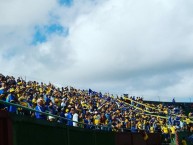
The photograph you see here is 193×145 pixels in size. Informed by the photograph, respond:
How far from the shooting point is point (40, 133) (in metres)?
11.7

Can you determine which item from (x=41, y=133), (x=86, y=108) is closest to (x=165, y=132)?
(x=86, y=108)

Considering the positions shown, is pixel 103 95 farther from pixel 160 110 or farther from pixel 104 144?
pixel 104 144

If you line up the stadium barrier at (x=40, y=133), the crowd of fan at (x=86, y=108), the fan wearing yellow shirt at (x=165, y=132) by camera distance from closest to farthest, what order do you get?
the stadium barrier at (x=40, y=133) < the crowd of fan at (x=86, y=108) < the fan wearing yellow shirt at (x=165, y=132)

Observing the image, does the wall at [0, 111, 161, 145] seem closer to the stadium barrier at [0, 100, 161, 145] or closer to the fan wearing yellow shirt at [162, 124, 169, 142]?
the stadium barrier at [0, 100, 161, 145]

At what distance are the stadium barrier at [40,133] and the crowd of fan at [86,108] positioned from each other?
405mm

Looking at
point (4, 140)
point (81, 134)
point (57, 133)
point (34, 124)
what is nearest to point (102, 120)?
point (81, 134)

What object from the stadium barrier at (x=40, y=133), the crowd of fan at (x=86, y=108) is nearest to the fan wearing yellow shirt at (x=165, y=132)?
the crowd of fan at (x=86, y=108)

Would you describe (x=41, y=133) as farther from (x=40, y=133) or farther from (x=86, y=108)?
(x=86, y=108)

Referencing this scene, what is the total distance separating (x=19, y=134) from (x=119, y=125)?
1588 centimetres

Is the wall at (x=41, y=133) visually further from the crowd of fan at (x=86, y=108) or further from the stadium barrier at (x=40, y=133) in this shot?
the crowd of fan at (x=86, y=108)

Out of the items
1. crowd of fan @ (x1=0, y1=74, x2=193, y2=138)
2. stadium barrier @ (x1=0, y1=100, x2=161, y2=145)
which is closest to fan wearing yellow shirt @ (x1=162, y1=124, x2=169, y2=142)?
crowd of fan @ (x1=0, y1=74, x2=193, y2=138)

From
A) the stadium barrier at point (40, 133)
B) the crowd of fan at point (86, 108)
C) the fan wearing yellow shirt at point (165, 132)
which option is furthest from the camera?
the fan wearing yellow shirt at point (165, 132)

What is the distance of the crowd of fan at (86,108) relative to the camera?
1530 cm

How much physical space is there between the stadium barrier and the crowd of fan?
0.41m
